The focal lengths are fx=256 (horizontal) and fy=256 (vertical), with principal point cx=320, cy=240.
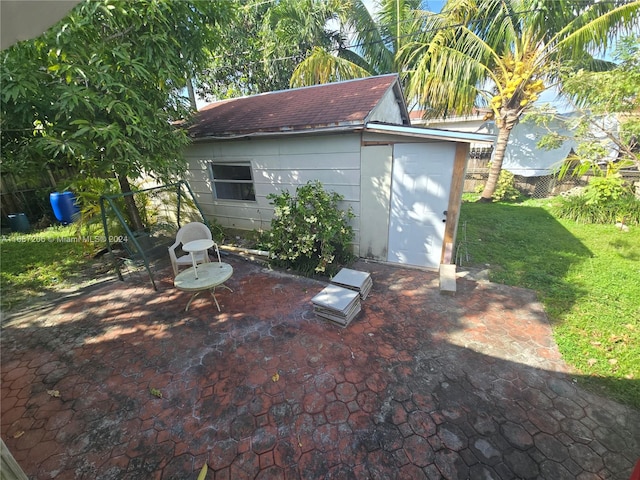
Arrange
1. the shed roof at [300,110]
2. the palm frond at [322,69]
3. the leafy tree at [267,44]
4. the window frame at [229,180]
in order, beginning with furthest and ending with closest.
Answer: the leafy tree at [267,44], the palm frond at [322,69], the window frame at [229,180], the shed roof at [300,110]

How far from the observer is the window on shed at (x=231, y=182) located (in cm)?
753

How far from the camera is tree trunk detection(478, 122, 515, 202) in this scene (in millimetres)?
9922

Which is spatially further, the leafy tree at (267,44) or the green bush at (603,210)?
the leafy tree at (267,44)

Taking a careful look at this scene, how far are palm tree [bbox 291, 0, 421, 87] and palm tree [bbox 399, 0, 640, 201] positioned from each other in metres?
0.93

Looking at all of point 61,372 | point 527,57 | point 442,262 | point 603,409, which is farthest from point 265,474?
point 527,57

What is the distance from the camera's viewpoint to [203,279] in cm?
443

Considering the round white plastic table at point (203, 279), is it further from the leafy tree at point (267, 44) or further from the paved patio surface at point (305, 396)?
the leafy tree at point (267, 44)

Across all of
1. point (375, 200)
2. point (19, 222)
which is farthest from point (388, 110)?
point (19, 222)

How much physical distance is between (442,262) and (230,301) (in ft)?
14.3

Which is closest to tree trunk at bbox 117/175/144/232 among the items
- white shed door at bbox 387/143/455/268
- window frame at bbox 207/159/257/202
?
window frame at bbox 207/159/257/202

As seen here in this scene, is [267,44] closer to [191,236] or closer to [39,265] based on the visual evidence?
[191,236]

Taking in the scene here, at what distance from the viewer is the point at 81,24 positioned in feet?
12.8

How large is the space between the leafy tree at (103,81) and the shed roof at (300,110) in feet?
5.63

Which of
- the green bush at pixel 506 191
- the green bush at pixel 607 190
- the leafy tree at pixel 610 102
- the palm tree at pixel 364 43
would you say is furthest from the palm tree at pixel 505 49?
the green bush at pixel 607 190
